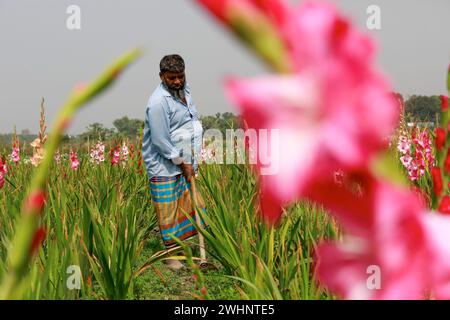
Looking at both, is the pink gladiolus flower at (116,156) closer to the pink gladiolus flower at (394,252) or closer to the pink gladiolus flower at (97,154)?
the pink gladiolus flower at (97,154)

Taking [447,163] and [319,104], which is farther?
[447,163]

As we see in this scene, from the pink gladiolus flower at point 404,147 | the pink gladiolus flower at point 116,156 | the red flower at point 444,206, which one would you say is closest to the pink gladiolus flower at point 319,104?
the red flower at point 444,206

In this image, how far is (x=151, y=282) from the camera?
333 centimetres

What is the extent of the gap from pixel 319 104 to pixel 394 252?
79 millimetres

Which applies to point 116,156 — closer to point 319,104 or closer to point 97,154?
point 97,154

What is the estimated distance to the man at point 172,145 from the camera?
10.7ft

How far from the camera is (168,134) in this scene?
129 inches

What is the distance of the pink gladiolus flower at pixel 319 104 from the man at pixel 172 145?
10.1ft

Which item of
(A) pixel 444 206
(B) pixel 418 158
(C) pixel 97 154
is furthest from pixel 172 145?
(C) pixel 97 154

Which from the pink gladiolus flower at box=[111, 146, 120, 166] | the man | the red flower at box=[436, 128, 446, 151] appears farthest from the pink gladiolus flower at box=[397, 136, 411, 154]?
the red flower at box=[436, 128, 446, 151]

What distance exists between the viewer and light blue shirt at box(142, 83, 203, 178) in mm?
Result: 3252

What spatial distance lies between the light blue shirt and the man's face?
2.1 inches

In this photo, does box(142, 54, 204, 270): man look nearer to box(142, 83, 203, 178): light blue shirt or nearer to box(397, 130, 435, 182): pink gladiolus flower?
box(142, 83, 203, 178): light blue shirt
